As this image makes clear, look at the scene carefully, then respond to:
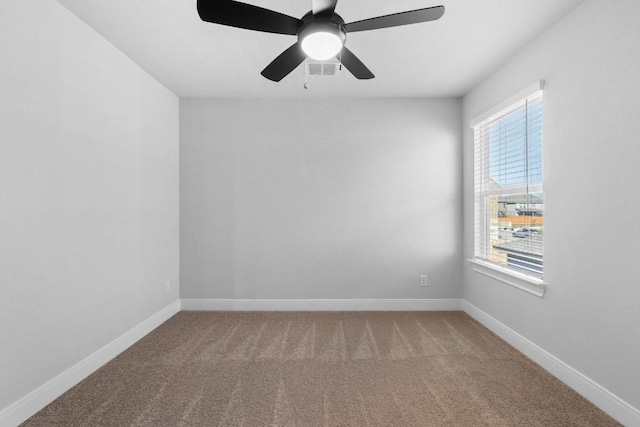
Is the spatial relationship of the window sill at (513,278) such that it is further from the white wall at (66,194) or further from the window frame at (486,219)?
the white wall at (66,194)

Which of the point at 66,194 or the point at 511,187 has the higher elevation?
the point at 511,187

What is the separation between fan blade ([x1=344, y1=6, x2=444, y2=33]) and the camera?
160 centimetres

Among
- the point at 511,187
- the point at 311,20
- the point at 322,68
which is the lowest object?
the point at 511,187

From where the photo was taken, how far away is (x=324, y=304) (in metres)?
3.81

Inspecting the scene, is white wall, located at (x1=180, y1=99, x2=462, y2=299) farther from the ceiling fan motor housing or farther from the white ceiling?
the ceiling fan motor housing

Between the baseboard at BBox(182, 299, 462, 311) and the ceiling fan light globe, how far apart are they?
2.83 metres

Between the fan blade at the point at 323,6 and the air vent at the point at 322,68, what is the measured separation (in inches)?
43.4

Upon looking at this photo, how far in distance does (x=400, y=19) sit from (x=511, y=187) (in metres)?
1.96

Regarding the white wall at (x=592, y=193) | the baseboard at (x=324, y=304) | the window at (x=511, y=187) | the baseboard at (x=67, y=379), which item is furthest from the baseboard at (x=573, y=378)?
the baseboard at (x=67, y=379)

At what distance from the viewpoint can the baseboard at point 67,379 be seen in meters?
1.79

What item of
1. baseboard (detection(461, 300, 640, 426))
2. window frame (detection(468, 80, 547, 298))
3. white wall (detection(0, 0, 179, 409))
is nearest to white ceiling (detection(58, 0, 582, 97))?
white wall (detection(0, 0, 179, 409))

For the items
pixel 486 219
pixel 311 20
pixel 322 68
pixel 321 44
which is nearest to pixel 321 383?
pixel 321 44

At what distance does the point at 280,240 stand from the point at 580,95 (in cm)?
301

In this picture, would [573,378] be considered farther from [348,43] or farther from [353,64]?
[348,43]
